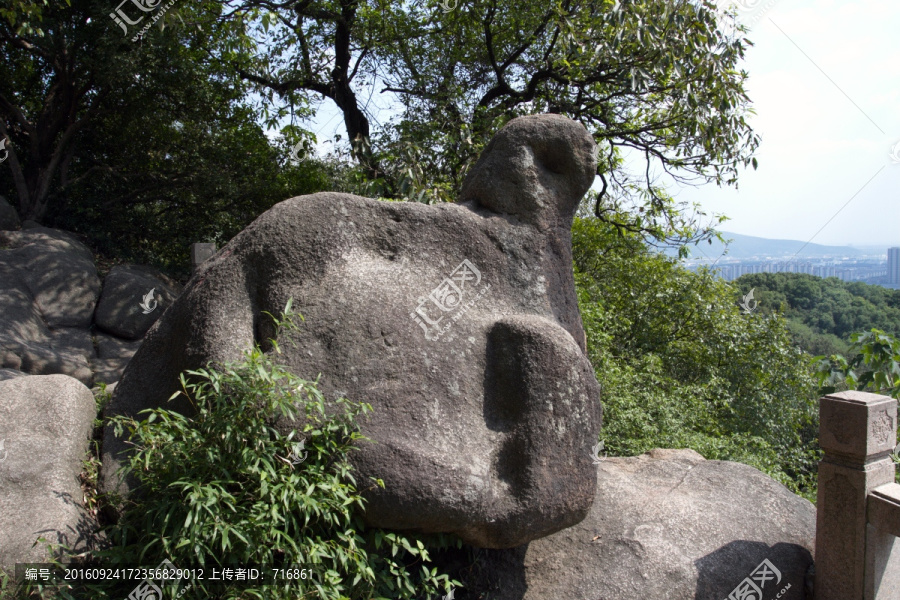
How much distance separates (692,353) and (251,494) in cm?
834

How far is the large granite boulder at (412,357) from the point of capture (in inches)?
108

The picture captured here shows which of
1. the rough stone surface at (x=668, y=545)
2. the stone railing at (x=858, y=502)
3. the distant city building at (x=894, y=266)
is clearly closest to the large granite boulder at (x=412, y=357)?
the rough stone surface at (x=668, y=545)

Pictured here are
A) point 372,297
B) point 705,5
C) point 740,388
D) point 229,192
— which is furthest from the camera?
point 229,192

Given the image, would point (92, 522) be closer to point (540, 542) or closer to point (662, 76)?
point (540, 542)

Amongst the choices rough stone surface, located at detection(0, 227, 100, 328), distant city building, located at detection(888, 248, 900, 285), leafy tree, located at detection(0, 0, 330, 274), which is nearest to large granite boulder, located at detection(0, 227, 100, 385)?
rough stone surface, located at detection(0, 227, 100, 328)

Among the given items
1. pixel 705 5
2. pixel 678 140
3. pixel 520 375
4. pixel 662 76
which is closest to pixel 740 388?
pixel 678 140

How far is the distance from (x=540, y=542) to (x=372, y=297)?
1801 mm

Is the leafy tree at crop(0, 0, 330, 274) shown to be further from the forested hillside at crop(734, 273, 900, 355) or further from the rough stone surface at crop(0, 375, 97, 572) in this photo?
the forested hillside at crop(734, 273, 900, 355)

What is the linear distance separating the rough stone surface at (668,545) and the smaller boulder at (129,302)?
5481 mm

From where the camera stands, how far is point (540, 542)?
3.67 m

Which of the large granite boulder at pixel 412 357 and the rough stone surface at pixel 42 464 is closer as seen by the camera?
the rough stone surface at pixel 42 464

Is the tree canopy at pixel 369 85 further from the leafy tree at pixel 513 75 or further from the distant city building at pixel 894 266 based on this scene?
the distant city building at pixel 894 266

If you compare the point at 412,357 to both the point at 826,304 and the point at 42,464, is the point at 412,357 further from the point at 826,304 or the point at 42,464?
the point at 826,304

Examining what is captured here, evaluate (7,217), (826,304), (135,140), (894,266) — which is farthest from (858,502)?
(894,266)
